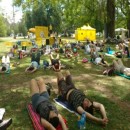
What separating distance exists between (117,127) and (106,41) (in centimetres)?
2313

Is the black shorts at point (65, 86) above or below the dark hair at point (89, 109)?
above

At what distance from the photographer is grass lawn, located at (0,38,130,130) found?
6824 millimetres

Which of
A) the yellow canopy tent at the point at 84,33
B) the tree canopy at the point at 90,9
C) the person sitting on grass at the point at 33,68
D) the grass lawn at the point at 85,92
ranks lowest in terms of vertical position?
the grass lawn at the point at 85,92

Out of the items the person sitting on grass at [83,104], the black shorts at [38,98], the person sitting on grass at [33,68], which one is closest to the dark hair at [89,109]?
the person sitting on grass at [83,104]

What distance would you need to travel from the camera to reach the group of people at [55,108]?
19.5ft

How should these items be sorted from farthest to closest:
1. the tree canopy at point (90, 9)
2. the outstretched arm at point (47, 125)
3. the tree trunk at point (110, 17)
A: the tree trunk at point (110, 17) < the tree canopy at point (90, 9) < the outstretched arm at point (47, 125)

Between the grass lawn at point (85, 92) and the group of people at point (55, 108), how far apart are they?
1.02 feet

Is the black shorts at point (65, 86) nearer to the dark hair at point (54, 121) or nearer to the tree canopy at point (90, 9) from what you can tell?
the dark hair at point (54, 121)

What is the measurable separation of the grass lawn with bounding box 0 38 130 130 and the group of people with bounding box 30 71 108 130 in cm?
31

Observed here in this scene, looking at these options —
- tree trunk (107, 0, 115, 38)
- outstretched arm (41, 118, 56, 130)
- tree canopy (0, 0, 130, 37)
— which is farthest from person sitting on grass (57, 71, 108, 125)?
tree trunk (107, 0, 115, 38)

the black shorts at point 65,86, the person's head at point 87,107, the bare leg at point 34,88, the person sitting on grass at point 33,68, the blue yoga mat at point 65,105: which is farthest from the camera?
the person sitting on grass at point 33,68

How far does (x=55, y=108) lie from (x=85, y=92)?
3.36 meters

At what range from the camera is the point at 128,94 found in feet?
30.9

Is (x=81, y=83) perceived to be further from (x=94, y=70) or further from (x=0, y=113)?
(x=0, y=113)
